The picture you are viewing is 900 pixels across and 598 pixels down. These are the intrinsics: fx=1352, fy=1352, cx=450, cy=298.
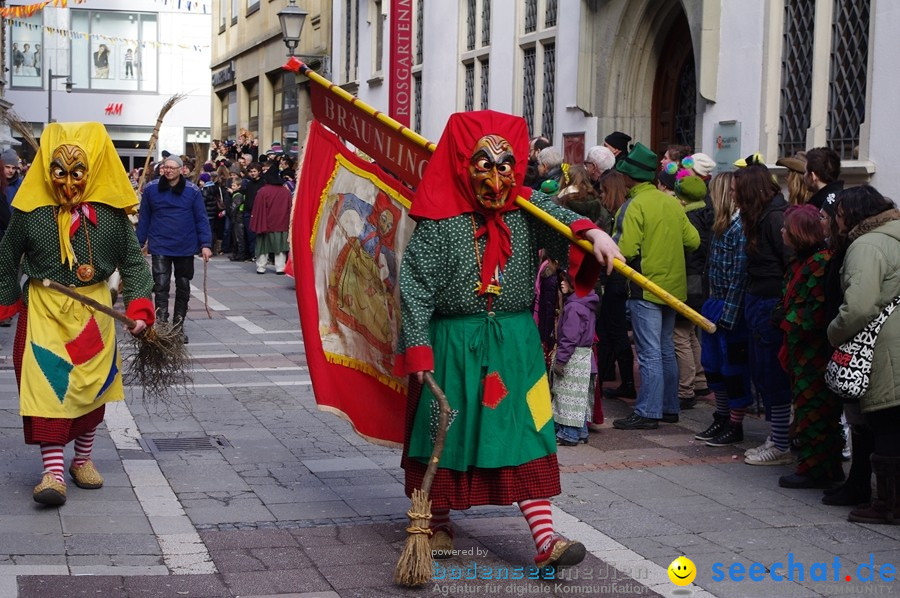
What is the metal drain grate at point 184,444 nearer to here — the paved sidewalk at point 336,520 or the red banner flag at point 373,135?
the paved sidewalk at point 336,520

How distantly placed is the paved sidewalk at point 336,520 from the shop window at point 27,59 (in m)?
47.0

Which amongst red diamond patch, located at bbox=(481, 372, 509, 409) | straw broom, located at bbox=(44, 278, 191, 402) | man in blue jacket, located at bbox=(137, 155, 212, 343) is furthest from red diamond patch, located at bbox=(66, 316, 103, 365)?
man in blue jacket, located at bbox=(137, 155, 212, 343)

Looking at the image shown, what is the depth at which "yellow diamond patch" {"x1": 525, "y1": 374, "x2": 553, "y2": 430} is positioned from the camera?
5.86 meters

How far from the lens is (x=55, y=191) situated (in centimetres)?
721

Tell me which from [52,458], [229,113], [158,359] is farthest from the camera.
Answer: [229,113]

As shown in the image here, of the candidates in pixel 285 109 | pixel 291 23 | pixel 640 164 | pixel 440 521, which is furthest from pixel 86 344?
pixel 285 109

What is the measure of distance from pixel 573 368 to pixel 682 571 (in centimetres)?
306

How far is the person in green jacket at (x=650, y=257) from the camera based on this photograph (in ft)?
30.6

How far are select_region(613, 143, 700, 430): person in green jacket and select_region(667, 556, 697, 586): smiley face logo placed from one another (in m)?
3.49

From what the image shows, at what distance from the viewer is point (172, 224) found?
13.8 metres

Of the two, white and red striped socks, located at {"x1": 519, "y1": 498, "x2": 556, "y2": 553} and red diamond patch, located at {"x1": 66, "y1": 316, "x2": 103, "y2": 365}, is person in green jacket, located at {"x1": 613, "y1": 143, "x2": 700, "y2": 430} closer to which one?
white and red striped socks, located at {"x1": 519, "y1": 498, "x2": 556, "y2": 553}

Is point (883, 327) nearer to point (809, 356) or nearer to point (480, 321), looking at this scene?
point (809, 356)

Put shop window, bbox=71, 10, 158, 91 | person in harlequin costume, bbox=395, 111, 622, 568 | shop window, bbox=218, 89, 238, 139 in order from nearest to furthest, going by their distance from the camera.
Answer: person in harlequin costume, bbox=395, 111, 622, 568 → shop window, bbox=218, 89, 238, 139 → shop window, bbox=71, 10, 158, 91
